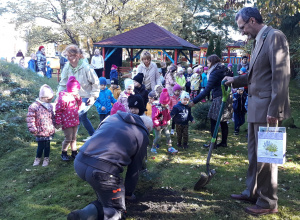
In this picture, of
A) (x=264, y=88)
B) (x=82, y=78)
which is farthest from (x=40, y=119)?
(x=264, y=88)

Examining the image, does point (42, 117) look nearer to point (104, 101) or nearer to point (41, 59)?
point (104, 101)

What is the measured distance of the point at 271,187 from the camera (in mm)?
3314

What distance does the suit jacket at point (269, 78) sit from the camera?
3.07 meters

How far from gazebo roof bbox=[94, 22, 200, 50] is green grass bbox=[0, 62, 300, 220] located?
1068 centimetres

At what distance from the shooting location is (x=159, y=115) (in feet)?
19.5

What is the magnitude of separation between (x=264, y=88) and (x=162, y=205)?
188 centimetres

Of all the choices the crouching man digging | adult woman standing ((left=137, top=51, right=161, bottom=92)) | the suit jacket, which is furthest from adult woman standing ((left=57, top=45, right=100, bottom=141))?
the suit jacket

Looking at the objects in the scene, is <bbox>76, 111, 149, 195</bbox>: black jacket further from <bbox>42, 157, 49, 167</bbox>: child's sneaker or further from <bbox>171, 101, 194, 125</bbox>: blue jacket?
<bbox>171, 101, 194, 125</bbox>: blue jacket

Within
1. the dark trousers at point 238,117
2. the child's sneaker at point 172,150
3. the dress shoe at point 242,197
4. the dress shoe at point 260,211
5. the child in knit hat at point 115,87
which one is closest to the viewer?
the dress shoe at point 260,211

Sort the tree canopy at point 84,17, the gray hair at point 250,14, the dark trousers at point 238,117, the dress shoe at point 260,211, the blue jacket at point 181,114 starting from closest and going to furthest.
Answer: the gray hair at point 250,14
the dress shoe at point 260,211
the blue jacket at point 181,114
the dark trousers at point 238,117
the tree canopy at point 84,17

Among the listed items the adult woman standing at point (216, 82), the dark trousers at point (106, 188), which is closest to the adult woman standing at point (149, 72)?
the adult woman standing at point (216, 82)

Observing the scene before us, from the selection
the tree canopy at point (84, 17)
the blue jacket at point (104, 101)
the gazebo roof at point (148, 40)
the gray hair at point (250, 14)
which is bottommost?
the blue jacket at point (104, 101)

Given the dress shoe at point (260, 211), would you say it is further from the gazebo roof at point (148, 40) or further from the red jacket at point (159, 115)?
the gazebo roof at point (148, 40)

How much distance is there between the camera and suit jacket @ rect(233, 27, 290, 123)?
307 cm
